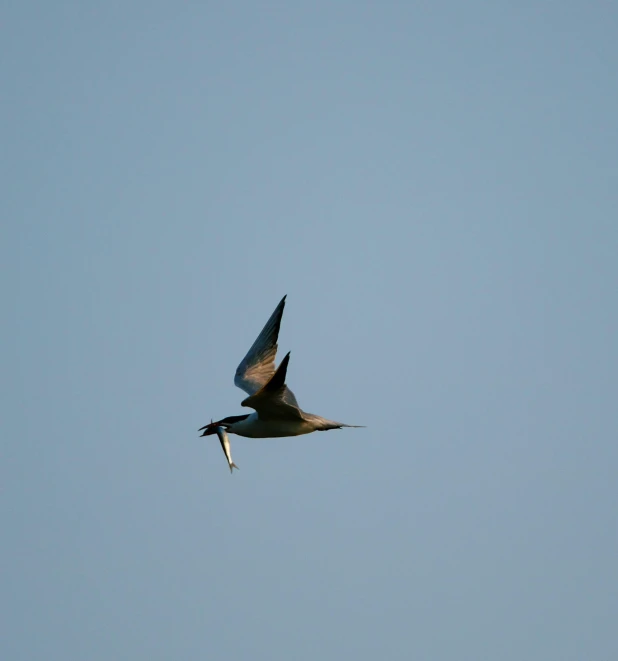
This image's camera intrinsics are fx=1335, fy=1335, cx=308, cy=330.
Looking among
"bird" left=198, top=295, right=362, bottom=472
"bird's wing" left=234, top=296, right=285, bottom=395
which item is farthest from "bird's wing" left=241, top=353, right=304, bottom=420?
"bird's wing" left=234, top=296, right=285, bottom=395

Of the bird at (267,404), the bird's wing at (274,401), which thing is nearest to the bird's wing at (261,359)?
the bird at (267,404)

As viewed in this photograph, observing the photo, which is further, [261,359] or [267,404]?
[261,359]

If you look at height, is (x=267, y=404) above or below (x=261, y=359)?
below

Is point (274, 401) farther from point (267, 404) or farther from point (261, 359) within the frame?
point (261, 359)

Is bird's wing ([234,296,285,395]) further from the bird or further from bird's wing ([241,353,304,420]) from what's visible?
bird's wing ([241,353,304,420])

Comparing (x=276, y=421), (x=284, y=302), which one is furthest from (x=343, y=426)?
(x=284, y=302)

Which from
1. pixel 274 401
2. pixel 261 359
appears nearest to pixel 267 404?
pixel 274 401
